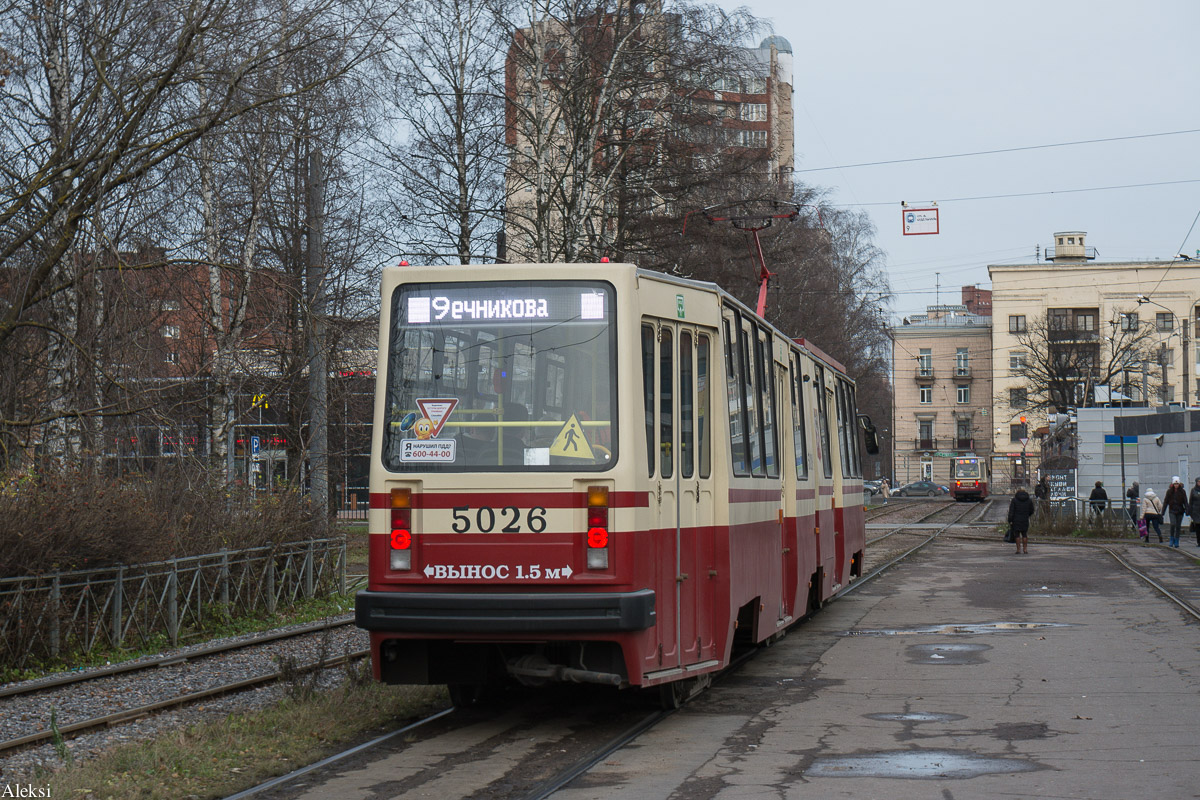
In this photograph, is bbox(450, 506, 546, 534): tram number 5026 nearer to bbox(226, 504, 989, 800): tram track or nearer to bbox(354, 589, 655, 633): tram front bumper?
bbox(354, 589, 655, 633): tram front bumper

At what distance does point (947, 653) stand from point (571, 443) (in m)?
6.10

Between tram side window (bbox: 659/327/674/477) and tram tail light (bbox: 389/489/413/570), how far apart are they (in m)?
1.64

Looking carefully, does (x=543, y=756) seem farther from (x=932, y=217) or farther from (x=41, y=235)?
(x=932, y=217)

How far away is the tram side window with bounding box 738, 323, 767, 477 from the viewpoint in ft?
37.4

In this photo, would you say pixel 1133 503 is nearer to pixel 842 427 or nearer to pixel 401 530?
pixel 842 427

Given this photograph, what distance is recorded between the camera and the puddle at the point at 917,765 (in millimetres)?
7879

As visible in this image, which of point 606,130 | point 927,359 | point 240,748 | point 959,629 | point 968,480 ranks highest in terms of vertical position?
point 927,359

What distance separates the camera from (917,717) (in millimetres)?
9914

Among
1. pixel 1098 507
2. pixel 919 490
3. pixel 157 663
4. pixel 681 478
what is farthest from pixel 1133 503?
pixel 919 490

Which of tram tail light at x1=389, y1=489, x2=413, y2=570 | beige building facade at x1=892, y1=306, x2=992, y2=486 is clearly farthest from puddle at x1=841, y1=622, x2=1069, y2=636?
beige building facade at x1=892, y1=306, x2=992, y2=486

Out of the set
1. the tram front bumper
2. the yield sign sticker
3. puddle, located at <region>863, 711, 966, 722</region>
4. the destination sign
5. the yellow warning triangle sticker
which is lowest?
puddle, located at <region>863, 711, 966, 722</region>

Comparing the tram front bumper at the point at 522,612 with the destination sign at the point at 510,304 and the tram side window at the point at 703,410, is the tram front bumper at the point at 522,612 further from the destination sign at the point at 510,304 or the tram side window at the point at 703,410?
the destination sign at the point at 510,304

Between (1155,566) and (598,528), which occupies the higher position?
(598,528)

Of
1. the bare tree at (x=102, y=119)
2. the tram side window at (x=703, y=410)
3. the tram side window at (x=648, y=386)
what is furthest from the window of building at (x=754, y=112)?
the tram side window at (x=648, y=386)
